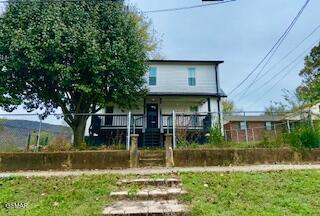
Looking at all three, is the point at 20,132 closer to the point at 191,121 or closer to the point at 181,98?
the point at 191,121

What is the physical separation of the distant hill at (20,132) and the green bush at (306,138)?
28.7 ft

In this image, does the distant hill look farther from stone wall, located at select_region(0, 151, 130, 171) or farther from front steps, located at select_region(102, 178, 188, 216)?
front steps, located at select_region(102, 178, 188, 216)

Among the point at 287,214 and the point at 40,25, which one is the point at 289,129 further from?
the point at 40,25

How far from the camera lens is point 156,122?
1816 cm

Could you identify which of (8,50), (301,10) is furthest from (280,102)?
(8,50)

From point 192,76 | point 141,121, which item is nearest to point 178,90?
point 192,76

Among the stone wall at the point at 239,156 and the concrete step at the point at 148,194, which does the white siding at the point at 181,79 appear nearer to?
the stone wall at the point at 239,156

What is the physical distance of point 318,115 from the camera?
10.1 meters

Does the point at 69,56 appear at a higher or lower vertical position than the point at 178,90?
higher

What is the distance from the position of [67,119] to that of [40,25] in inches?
188

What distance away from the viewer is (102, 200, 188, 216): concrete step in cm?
410

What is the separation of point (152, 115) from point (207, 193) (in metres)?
13.3

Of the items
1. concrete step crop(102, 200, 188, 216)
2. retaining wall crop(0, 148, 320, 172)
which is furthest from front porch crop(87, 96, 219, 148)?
concrete step crop(102, 200, 188, 216)

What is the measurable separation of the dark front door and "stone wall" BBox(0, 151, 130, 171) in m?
9.29
